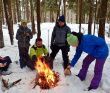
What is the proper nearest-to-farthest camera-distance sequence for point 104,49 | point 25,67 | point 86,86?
point 104,49 → point 86,86 → point 25,67

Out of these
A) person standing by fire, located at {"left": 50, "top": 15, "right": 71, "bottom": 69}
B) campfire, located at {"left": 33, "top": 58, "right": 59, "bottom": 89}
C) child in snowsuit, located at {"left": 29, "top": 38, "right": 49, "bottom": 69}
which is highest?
person standing by fire, located at {"left": 50, "top": 15, "right": 71, "bottom": 69}

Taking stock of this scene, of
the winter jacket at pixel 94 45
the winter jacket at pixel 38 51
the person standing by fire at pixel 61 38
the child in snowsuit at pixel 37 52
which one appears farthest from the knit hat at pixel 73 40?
the winter jacket at pixel 38 51

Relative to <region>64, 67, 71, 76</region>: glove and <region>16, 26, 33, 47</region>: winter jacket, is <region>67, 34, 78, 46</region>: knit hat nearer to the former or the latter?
<region>64, 67, 71, 76</region>: glove

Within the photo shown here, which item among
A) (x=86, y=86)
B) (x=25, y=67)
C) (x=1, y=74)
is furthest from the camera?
(x=25, y=67)

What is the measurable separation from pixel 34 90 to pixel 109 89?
7.27 ft

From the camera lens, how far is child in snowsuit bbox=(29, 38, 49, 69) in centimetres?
930

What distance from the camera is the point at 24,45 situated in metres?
9.80

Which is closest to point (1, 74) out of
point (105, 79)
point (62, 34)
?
point (62, 34)

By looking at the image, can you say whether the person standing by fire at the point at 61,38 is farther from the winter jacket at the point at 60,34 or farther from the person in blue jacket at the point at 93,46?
the person in blue jacket at the point at 93,46

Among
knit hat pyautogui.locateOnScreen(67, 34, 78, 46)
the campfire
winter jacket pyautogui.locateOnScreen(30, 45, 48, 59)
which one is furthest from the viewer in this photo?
winter jacket pyautogui.locateOnScreen(30, 45, 48, 59)

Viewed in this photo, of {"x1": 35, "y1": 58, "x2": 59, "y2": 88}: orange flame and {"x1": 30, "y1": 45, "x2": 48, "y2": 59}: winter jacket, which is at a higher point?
{"x1": 30, "y1": 45, "x2": 48, "y2": 59}: winter jacket

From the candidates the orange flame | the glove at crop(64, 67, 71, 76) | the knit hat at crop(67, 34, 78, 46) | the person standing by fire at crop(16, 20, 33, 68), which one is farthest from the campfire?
the knit hat at crop(67, 34, 78, 46)

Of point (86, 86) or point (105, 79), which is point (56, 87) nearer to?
point (86, 86)

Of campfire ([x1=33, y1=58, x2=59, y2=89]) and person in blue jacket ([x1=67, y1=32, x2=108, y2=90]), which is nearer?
person in blue jacket ([x1=67, y1=32, x2=108, y2=90])
